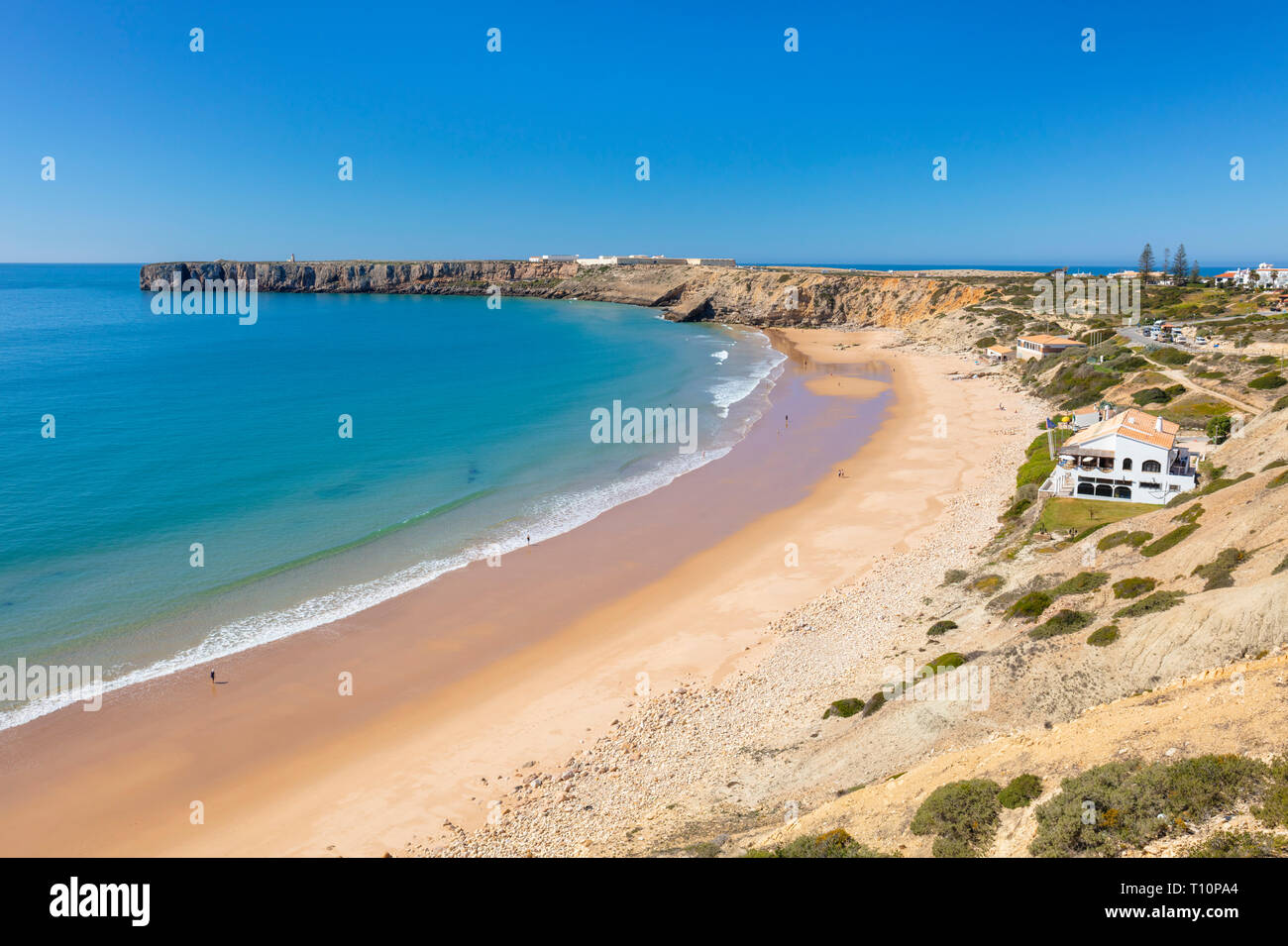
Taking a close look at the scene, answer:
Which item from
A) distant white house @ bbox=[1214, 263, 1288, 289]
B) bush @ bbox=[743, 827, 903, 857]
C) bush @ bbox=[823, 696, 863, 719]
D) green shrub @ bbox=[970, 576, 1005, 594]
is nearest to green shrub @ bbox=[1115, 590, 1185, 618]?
green shrub @ bbox=[970, 576, 1005, 594]

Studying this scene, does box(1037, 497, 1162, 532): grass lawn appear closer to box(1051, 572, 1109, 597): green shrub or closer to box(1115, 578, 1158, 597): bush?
box(1051, 572, 1109, 597): green shrub

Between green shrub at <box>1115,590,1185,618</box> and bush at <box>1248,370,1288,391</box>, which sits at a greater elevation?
bush at <box>1248,370,1288,391</box>

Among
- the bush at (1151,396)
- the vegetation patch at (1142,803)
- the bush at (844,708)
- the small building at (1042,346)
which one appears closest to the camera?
the vegetation patch at (1142,803)

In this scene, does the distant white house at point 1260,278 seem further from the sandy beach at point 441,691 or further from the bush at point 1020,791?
the bush at point 1020,791

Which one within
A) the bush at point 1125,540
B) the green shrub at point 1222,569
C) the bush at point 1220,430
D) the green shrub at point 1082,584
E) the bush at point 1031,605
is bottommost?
the bush at point 1031,605

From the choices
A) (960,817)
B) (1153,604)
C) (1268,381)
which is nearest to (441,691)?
(960,817)

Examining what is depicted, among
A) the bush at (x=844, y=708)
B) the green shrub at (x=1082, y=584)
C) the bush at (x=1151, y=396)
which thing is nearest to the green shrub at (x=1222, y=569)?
the green shrub at (x=1082, y=584)
